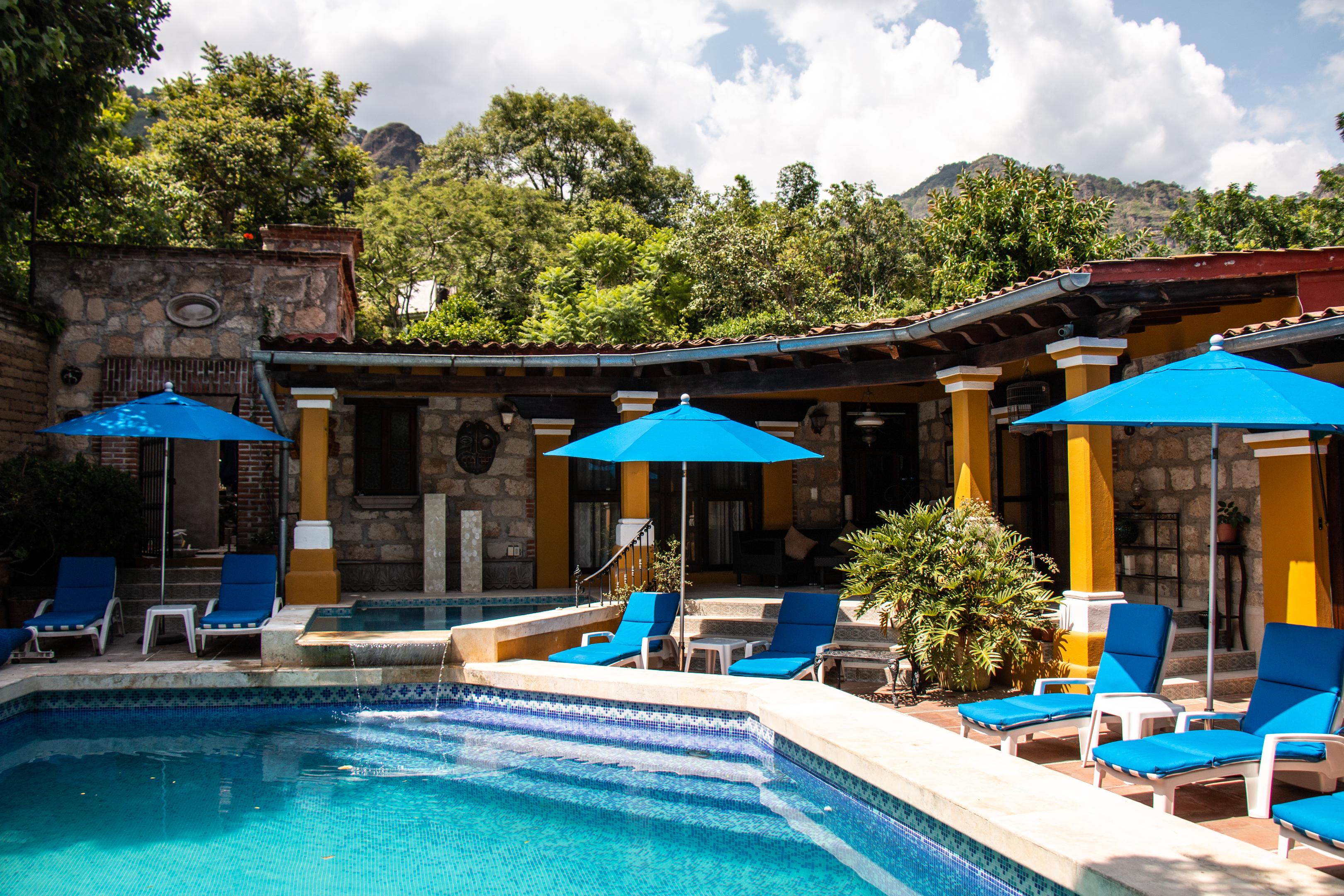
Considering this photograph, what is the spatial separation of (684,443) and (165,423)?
480 cm

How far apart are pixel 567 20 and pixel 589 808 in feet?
36.7

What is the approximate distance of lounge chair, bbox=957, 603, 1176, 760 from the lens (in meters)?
4.95

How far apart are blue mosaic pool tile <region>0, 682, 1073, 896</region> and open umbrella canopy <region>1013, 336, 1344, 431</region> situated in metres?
2.32

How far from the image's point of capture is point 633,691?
634cm

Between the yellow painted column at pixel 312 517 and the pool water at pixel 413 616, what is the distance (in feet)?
1.53

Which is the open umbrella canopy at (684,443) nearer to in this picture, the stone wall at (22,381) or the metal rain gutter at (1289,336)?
the metal rain gutter at (1289,336)

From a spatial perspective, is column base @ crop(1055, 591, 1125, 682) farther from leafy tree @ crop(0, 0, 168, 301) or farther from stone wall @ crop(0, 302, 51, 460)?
stone wall @ crop(0, 302, 51, 460)

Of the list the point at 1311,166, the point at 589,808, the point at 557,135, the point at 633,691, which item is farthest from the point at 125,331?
the point at 1311,166

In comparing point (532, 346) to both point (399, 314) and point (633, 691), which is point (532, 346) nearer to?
point (633, 691)

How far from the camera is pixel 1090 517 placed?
6.54 meters

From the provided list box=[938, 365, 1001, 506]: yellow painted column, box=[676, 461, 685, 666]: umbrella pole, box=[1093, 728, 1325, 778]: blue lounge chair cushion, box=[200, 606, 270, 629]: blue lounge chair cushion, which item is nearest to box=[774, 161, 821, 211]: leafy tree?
box=[938, 365, 1001, 506]: yellow painted column

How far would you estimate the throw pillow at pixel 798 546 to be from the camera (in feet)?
35.9

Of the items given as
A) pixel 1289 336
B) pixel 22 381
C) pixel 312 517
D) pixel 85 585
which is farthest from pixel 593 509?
pixel 1289 336

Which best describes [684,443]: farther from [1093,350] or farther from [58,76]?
[58,76]
